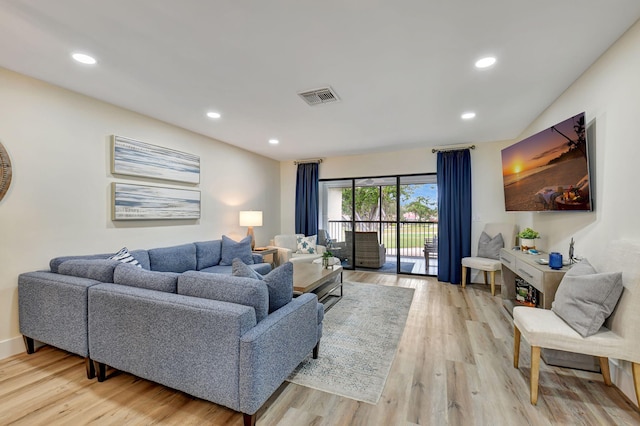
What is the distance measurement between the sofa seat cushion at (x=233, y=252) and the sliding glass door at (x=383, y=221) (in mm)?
2232

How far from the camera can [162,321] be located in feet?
5.59

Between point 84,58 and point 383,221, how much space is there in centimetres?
489

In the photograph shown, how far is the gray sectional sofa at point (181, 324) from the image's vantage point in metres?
1.53

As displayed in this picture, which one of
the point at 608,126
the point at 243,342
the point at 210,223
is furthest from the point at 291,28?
the point at 210,223

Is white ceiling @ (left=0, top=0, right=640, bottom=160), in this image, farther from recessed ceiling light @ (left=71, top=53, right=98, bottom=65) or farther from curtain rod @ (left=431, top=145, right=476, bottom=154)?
curtain rod @ (left=431, top=145, right=476, bottom=154)

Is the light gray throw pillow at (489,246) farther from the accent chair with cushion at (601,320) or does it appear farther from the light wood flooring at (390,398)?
the accent chair with cushion at (601,320)

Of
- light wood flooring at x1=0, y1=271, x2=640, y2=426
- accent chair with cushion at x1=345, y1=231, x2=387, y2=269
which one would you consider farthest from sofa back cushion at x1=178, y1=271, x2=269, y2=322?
accent chair with cushion at x1=345, y1=231, x2=387, y2=269

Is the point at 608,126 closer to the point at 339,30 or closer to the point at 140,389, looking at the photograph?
the point at 339,30

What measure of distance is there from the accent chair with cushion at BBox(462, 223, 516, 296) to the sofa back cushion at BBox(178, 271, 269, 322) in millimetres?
3775

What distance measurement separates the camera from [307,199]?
19.8 feet

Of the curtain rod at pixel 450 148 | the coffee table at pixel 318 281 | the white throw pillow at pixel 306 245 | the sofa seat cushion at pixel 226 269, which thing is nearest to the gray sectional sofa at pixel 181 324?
the coffee table at pixel 318 281

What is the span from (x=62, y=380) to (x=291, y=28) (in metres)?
3.07

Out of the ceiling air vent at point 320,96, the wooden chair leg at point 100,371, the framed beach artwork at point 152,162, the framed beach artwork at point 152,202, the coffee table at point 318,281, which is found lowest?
the wooden chair leg at point 100,371

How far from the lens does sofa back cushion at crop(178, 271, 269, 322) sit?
5.47 ft
